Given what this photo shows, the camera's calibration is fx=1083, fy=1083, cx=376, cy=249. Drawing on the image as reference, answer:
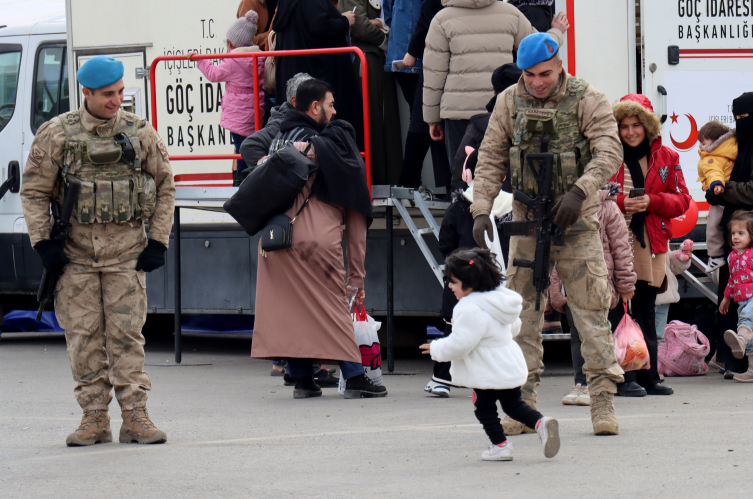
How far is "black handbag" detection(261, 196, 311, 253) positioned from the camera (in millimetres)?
6250

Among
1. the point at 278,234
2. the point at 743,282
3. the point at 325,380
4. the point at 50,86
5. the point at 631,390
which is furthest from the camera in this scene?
the point at 50,86

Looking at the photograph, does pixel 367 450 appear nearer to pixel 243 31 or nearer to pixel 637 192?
pixel 637 192

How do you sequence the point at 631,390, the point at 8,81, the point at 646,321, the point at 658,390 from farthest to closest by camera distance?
the point at 8,81, the point at 646,321, the point at 658,390, the point at 631,390

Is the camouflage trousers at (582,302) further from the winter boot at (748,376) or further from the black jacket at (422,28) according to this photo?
the black jacket at (422,28)

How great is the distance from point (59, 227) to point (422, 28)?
133 inches

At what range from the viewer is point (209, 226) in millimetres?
8617

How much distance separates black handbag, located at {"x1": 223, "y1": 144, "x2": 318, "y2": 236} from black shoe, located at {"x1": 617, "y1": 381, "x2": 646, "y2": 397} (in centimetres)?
224

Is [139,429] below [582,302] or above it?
below

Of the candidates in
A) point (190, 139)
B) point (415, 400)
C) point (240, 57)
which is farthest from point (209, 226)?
point (415, 400)

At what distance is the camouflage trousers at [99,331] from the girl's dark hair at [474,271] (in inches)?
60.6

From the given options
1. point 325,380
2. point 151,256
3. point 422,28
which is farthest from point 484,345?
point 422,28

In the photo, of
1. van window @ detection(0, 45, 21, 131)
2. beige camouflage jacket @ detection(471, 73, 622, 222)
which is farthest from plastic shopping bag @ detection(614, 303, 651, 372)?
van window @ detection(0, 45, 21, 131)

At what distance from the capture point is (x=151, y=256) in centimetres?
498

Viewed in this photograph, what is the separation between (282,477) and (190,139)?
4865 millimetres
